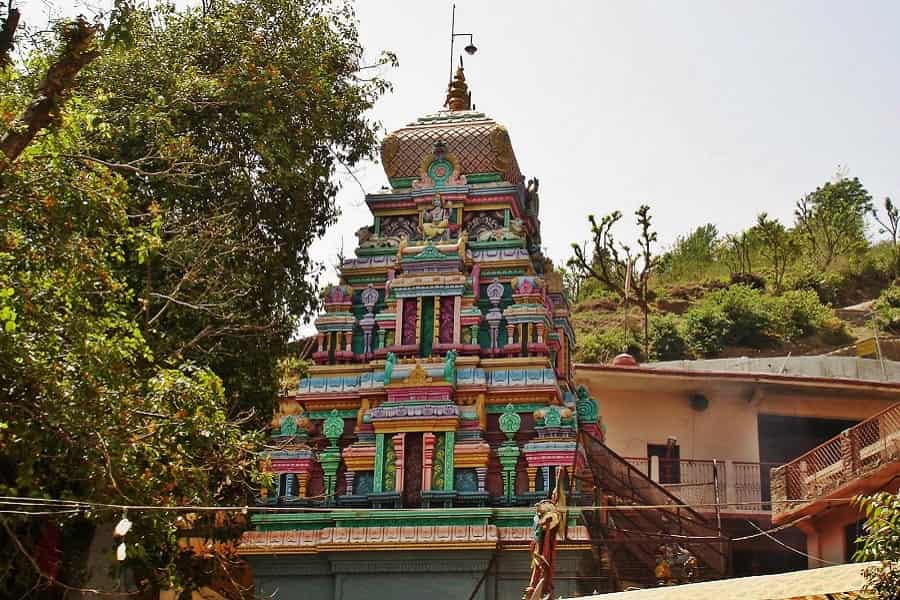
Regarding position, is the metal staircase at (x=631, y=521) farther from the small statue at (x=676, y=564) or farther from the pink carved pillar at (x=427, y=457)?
the pink carved pillar at (x=427, y=457)

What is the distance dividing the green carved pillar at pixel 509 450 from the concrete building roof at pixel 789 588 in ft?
22.4

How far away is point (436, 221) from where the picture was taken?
787 inches

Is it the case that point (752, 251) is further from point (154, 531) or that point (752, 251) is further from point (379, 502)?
point (154, 531)

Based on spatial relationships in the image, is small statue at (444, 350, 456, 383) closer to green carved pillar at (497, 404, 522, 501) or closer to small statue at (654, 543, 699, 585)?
green carved pillar at (497, 404, 522, 501)

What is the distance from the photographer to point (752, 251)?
167 feet

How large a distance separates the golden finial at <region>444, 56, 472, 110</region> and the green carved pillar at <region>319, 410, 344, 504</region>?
6935 mm

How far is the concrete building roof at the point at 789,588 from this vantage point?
9.54m

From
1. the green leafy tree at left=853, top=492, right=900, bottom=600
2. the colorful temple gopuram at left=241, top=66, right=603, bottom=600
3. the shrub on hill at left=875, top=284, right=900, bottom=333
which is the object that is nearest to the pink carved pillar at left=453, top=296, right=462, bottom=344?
the colorful temple gopuram at left=241, top=66, right=603, bottom=600

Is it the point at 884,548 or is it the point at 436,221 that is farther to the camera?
the point at 436,221

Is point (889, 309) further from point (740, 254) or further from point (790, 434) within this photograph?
point (790, 434)

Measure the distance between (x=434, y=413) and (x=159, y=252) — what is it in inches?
200

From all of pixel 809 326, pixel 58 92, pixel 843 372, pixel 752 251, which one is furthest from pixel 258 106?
pixel 752 251

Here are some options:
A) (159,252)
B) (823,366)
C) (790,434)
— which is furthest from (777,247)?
(159,252)

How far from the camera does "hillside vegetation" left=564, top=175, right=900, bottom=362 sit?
41156mm
